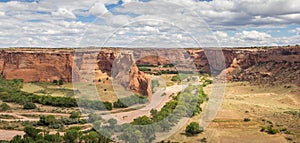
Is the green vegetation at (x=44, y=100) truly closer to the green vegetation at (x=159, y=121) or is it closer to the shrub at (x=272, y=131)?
the green vegetation at (x=159, y=121)

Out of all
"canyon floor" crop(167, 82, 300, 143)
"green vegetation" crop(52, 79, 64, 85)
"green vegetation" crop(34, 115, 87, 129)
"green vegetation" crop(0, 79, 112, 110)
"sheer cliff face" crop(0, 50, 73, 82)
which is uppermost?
"sheer cliff face" crop(0, 50, 73, 82)

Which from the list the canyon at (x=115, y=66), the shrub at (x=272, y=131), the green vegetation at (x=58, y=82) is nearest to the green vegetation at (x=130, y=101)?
the canyon at (x=115, y=66)

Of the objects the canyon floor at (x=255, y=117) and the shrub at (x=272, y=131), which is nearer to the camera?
the canyon floor at (x=255, y=117)

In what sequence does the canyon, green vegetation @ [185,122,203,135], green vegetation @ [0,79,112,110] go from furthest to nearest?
1. the canyon
2. green vegetation @ [0,79,112,110]
3. green vegetation @ [185,122,203,135]

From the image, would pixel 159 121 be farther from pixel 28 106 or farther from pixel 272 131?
pixel 28 106

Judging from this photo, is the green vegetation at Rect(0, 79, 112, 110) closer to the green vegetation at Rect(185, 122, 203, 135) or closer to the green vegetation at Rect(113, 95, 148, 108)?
the green vegetation at Rect(113, 95, 148, 108)

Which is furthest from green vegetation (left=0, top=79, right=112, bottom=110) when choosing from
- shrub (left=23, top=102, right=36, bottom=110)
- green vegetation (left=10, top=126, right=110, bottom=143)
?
green vegetation (left=10, top=126, right=110, bottom=143)

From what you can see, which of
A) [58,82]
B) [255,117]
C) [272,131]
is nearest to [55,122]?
[272,131]

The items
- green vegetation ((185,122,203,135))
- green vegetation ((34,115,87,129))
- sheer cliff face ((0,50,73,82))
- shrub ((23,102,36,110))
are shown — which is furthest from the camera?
sheer cliff face ((0,50,73,82))
